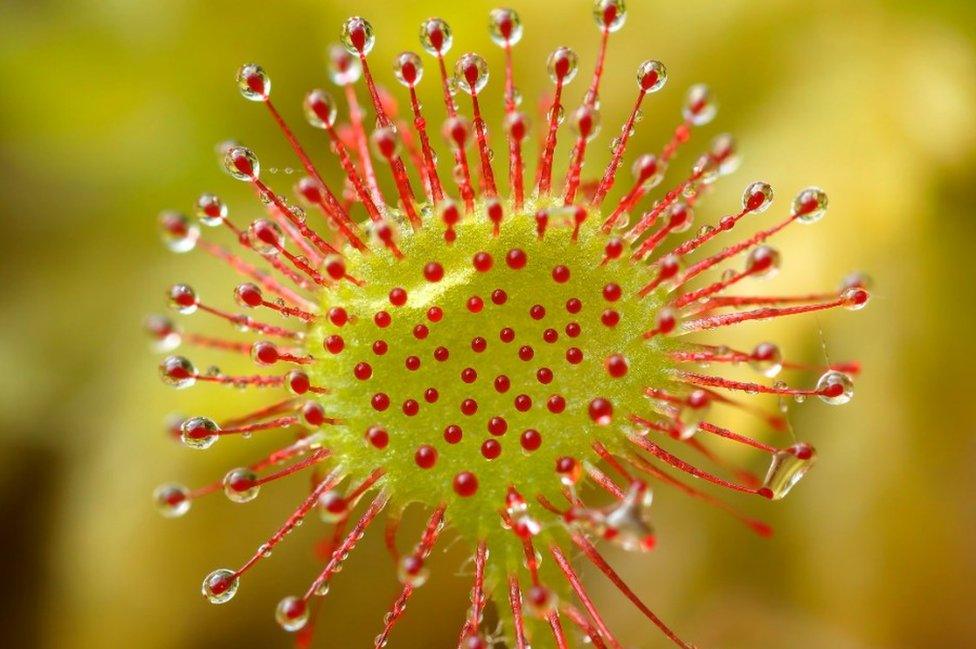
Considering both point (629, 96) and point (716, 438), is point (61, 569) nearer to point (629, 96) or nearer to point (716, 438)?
point (716, 438)

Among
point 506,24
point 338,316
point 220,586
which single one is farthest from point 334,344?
point 506,24

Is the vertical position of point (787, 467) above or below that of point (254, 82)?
below

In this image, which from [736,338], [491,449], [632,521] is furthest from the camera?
[736,338]

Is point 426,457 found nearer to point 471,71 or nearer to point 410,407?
point 410,407

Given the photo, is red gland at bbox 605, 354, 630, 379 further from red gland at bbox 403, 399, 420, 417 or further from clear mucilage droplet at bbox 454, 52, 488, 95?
clear mucilage droplet at bbox 454, 52, 488, 95

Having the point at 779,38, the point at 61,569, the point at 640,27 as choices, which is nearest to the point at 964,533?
the point at 779,38

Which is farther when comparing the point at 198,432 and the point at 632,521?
the point at 198,432

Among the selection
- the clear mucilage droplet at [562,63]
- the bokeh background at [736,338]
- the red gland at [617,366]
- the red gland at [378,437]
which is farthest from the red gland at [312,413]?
the bokeh background at [736,338]

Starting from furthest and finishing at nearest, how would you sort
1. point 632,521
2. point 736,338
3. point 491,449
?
point 736,338
point 491,449
point 632,521
